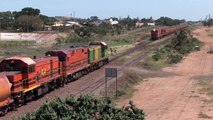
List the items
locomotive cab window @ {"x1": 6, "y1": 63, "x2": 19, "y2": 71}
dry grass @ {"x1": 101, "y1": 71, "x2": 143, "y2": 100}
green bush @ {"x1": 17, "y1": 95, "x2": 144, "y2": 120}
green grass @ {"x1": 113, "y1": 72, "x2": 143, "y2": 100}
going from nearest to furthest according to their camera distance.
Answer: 1. green bush @ {"x1": 17, "y1": 95, "x2": 144, "y2": 120}
2. locomotive cab window @ {"x1": 6, "y1": 63, "x2": 19, "y2": 71}
3. dry grass @ {"x1": 101, "y1": 71, "x2": 143, "y2": 100}
4. green grass @ {"x1": 113, "y1": 72, "x2": 143, "y2": 100}

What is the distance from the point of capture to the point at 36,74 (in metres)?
33.2

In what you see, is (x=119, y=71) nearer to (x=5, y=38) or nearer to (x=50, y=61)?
(x=50, y=61)

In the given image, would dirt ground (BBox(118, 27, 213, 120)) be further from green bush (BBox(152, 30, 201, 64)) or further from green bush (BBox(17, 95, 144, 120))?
green bush (BBox(17, 95, 144, 120))

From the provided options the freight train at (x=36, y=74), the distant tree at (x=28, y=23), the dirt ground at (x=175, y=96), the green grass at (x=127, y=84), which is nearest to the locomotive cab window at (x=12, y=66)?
the freight train at (x=36, y=74)

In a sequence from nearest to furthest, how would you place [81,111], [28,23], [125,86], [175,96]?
[81,111] < [175,96] < [125,86] < [28,23]

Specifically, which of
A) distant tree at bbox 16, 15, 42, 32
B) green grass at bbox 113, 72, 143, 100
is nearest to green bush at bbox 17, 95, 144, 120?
green grass at bbox 113, 72, 143, 100

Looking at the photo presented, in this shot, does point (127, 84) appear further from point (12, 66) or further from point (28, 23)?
point (28, 23)

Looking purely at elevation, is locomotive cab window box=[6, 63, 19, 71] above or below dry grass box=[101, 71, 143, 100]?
above

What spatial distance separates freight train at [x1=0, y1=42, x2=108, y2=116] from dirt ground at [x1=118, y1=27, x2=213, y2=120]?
6.54 m

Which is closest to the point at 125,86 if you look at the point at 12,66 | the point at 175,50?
the point at 12,66

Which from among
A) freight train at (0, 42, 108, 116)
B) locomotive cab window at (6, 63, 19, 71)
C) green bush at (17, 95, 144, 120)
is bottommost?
freight train at (0, 42, 108, 116)

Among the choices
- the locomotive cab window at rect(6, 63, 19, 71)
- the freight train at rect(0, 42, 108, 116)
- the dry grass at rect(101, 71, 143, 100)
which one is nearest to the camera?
the freight train at rect(0, 42, 108, 116)

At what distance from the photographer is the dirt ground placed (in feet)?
94.9

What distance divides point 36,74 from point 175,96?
1149cm
